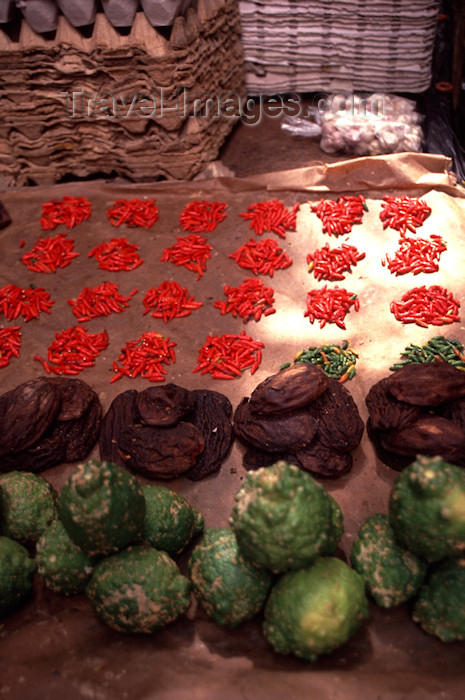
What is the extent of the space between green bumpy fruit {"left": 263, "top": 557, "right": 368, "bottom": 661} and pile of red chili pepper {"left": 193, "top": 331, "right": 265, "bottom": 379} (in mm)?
1817

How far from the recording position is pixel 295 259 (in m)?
5.09

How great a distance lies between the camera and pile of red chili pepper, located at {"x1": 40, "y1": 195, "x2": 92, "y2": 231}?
5.66 meters

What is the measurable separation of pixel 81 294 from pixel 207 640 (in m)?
Result: 3.07

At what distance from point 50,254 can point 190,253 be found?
1314 millimetres

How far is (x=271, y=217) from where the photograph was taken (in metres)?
5.39

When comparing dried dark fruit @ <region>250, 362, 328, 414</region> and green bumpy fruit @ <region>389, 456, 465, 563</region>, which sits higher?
green bumpy fruit @ <region>389, 456, 465, 563</region>

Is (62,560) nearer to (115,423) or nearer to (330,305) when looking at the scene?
(115,423)

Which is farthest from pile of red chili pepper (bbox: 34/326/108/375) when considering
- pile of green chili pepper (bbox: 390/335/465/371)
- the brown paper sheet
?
pile of green chili pepper (bbox: 390/335/465/371)

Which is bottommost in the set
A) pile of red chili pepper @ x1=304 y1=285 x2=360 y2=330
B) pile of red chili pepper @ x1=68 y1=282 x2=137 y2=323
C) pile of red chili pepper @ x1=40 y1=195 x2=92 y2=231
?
pile of red chili pepper @ x1=68 y1=282 x2=137 y2=323

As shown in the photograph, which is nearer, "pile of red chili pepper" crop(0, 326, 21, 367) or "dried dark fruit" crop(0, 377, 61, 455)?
"dried dark fruit" crop(0, 377, 61, 455)

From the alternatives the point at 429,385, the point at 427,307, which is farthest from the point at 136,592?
the point at 427,307

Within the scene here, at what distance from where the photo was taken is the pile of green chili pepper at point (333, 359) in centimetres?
402

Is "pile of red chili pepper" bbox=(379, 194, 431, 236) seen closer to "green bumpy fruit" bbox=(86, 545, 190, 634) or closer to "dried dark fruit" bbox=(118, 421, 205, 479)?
"dried dark fruit" bbox=(118, 421, 205, 479)

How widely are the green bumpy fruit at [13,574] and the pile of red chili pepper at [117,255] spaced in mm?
2785
